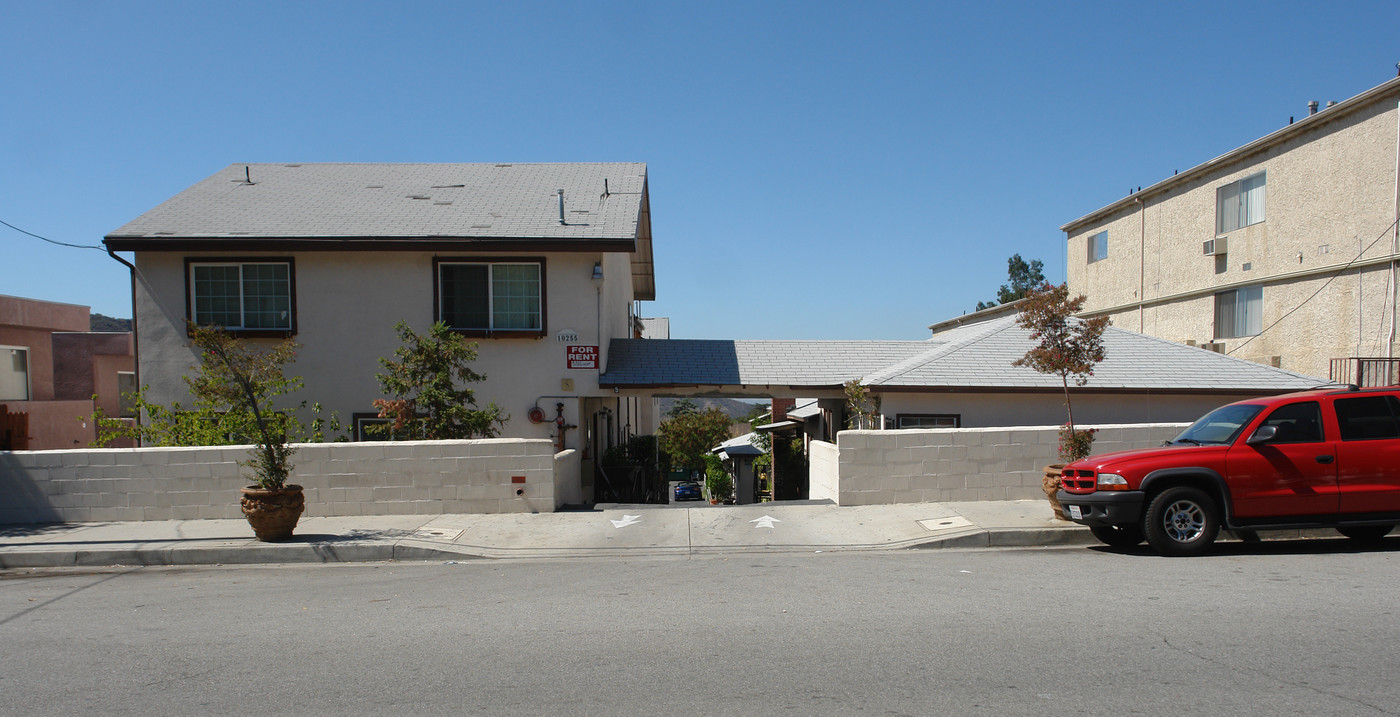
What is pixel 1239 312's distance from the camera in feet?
72.1

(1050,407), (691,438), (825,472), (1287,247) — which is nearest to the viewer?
(825,472)

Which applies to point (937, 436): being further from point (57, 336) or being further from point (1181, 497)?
point (57, 336)

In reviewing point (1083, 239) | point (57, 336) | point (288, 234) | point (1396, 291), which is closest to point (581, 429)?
point (288, 234)

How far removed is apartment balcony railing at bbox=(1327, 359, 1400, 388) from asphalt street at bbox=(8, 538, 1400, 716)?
10.9 metres

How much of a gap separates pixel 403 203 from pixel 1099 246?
22.8 m

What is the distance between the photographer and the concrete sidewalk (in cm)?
942

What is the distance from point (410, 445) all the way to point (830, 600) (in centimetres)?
673

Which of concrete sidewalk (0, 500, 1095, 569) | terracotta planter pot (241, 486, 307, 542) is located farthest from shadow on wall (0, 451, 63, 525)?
terracotta planter pot (241, 486, 307, 542)

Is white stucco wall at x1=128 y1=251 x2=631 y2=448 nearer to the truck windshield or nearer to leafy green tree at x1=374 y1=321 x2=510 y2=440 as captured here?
leafy green tree at x1=374 y1=321 x2=510 y2=440

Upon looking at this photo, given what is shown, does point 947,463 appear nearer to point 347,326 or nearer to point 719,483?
point 347,326

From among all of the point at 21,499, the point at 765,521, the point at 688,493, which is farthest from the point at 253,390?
the point at 688,493

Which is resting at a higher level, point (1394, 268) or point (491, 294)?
point (1394, 268)

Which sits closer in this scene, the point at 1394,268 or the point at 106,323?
the point at 1394,268

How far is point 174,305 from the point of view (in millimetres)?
15703
